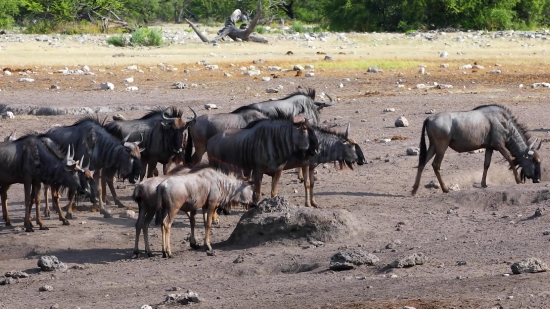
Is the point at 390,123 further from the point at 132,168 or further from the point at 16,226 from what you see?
the point at 16,226

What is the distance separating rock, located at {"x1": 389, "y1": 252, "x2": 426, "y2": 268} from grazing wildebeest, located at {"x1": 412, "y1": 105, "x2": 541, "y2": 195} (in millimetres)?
4534

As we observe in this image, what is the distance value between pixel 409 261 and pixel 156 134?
18.3ft

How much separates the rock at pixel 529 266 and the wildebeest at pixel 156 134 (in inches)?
248

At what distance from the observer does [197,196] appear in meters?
10.1

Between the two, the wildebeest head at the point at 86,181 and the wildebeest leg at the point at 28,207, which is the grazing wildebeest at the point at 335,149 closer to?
the wildebeest head at the point at 86,181

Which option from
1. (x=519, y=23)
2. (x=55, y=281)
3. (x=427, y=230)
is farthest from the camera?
(x=519, y=23)

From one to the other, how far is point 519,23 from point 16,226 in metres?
35.9

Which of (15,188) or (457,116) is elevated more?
(457,116)

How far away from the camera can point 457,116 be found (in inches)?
528

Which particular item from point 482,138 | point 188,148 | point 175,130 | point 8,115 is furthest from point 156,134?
point 8,115

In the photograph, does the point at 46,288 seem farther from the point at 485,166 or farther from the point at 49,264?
the point at 485,166

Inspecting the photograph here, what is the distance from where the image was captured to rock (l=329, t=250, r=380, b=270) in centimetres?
861

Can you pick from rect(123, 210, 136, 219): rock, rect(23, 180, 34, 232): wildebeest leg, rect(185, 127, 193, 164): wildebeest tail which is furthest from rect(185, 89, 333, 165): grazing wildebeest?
rect(23, 180, 34, 232): wildebeest leg

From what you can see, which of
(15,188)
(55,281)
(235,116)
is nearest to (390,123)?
(235,116)
